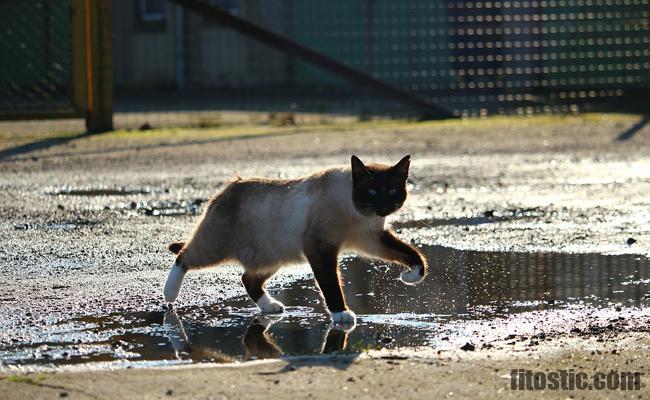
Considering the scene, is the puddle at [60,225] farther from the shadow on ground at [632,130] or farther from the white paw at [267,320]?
the shadow on ground at [632,130]

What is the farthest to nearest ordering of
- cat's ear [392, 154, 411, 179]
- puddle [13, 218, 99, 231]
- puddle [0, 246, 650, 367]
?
puddle [13, 218, 99, 231], cat's ear [392, 154, 411, 179], puddle [0, 246, 650, 367]

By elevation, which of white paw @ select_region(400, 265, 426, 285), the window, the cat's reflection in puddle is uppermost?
the window

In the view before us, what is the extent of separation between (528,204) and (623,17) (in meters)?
14.5

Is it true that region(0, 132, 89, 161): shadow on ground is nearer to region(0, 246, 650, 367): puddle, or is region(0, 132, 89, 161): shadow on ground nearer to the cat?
region(0, 246, 650, 367): puddle

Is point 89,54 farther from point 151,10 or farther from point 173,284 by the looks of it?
point 151,10

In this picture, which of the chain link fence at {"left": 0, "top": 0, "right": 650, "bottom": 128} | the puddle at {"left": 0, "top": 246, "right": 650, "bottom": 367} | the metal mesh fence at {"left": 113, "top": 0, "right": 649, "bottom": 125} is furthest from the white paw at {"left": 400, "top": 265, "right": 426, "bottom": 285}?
the metal mesh fence at {"left": 113, "top": 0, "right": 649, "bottom": 125}

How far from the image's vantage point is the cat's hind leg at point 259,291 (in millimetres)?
5793

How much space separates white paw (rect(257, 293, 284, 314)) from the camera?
5.77 metres

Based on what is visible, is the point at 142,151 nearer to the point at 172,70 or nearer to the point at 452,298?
the point at 452,298

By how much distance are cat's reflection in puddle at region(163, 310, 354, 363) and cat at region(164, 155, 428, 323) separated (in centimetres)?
22

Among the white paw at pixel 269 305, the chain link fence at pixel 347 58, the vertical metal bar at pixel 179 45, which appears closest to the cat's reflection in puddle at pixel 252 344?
the white paw at pixel 269 305

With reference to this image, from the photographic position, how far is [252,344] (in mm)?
5102

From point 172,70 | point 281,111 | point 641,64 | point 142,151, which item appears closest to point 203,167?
point 142,151

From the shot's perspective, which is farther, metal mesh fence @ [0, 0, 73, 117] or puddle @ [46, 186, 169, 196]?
metal mesh fence @ [0, 0, 73, 117]
